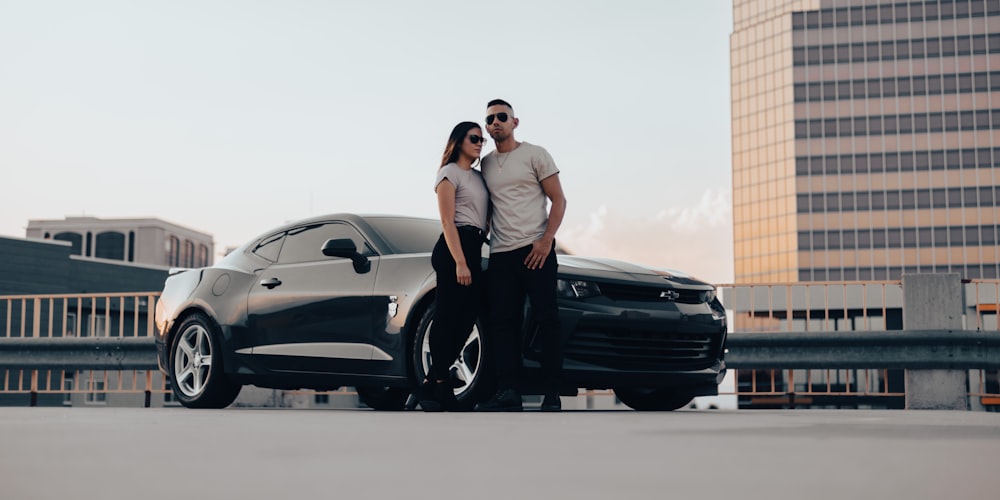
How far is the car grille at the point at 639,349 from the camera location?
269 inches

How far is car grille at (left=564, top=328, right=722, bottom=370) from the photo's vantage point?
6.82m

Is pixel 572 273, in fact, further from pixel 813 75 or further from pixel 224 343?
pixel 813 75

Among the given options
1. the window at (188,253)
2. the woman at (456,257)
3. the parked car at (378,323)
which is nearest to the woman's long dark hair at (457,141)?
the woman at (456,257)

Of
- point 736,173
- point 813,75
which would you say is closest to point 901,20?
point 813,75

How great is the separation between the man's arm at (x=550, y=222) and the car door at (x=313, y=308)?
123cm

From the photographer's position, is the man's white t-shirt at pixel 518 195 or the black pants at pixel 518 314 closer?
the black pants at pixel 518 314

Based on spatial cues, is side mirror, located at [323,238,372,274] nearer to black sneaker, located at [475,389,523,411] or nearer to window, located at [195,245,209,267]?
black sneaker, located at [475,389,523,411]

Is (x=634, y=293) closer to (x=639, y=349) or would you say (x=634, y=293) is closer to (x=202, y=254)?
(x=639, y=349)

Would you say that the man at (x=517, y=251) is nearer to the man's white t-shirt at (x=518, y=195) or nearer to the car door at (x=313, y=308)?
the man's white t-shirt at (x=518, y=195)

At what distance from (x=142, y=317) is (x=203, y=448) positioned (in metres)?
60.3

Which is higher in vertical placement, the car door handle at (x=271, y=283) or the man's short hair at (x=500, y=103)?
the man's short hair at (x=500, y=103)

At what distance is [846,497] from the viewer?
259 cm

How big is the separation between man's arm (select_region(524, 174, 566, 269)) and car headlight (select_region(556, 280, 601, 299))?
0.85ft

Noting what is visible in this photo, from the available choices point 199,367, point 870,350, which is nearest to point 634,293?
point 870,350
